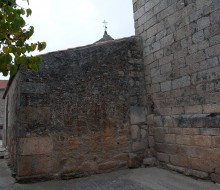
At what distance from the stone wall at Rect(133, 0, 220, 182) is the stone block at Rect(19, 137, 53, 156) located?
7.05ft

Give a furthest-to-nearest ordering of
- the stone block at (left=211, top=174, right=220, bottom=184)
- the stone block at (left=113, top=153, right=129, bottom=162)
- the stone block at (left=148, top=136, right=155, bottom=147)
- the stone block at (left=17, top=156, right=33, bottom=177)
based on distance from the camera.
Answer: the stone block at (left=148, top=136, right=155, bottom=147) → the stone block at (left=113, top=153, right=129, bottom=162) → the stone block at (left=17, top=156, right=33, bottom=177) → the stone block at (left=211, top=174, right=220, bottom=184)

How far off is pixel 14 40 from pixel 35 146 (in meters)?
2.55

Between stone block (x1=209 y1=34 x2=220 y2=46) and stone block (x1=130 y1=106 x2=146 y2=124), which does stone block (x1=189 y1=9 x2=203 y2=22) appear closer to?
stone block (x1=209 y1=34 x2=220 y2=46)

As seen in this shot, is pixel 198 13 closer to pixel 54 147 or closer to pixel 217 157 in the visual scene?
pixel 217 157

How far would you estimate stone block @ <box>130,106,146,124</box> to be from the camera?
18.7ft

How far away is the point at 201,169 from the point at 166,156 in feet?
3.01

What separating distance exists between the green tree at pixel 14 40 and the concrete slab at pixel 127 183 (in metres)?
2.47

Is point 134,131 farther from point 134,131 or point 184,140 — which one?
point 184,140

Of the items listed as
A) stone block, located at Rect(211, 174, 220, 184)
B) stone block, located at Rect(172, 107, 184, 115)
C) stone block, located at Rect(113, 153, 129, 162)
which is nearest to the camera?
stone block, located at Rect(211, 174, 220, 184)

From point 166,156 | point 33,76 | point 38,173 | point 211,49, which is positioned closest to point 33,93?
point 33,76

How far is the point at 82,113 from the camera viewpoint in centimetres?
531

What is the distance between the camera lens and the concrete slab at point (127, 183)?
4.22 meters

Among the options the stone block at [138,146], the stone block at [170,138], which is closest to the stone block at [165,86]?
the stone block at [170,138]

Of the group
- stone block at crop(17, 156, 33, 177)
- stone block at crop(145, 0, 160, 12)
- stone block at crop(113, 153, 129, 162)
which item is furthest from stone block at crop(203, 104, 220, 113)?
stone block at crop(17, 156, 33, 177)
